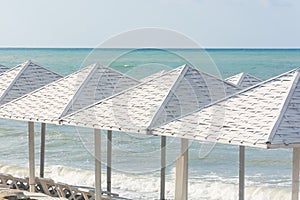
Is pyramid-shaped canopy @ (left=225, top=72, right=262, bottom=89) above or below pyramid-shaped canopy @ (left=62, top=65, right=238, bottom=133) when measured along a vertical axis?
above

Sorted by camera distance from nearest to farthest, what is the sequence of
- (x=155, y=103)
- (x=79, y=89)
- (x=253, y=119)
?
(x=253, y=119) < (x=155, y=103) < (x=79, y=89)

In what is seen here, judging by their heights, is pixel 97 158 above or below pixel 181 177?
above

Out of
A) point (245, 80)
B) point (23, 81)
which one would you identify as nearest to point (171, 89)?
point (245, 80)

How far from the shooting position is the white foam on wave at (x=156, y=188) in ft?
51.9

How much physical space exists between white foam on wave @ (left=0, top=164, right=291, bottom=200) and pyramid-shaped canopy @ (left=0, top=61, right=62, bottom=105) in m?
4.90

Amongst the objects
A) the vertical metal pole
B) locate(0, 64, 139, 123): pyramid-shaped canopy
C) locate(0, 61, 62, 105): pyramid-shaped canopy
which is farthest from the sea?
the vertical metal pole

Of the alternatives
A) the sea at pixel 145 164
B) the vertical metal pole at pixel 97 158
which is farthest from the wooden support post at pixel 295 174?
the sea at pixel 145 164

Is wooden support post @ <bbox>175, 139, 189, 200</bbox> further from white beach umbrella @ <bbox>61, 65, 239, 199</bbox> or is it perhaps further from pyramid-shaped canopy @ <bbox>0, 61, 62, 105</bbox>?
pyramid-shaped canopy @ <bbox>0, 61, 62, 105</bbox>

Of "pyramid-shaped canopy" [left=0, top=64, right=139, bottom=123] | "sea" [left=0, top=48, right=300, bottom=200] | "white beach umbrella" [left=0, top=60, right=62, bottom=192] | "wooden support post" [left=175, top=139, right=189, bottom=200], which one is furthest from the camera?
"sea" [left=0, top=48, right=300, bottom=200]

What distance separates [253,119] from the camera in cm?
672

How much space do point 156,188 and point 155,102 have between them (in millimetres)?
8919

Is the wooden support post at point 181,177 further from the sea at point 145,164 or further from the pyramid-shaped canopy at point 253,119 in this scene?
the sea at point 145,164

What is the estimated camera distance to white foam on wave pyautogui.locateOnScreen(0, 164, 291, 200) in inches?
623

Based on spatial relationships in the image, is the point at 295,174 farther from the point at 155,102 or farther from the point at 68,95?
the point at 68,95
